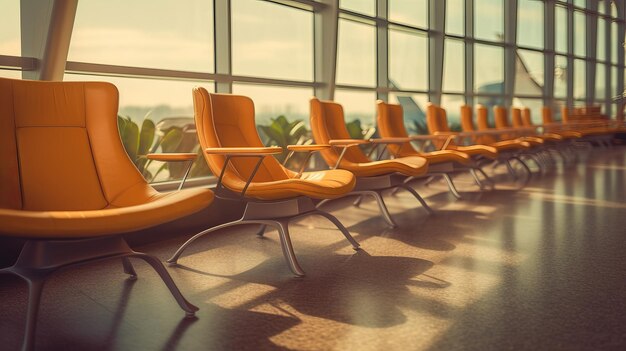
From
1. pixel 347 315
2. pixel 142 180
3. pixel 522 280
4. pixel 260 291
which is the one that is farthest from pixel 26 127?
pixel 522 280

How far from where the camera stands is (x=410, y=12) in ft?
24.7

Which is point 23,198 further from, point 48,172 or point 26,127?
point 26,127

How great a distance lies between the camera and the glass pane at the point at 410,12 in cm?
722

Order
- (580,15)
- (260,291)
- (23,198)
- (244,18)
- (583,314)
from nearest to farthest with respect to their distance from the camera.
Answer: (583,314), (23,198), (260,291), (244,18), (580,15)

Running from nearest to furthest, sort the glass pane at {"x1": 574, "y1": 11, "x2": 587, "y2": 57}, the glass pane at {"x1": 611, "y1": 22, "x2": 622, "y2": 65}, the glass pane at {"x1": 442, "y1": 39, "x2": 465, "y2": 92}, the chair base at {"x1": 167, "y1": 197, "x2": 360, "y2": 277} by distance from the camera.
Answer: the chair base at {"x1": 167, "y1": 197, "x2": 360, "y2": 277} < the glass pane at {"x1": 442, "y1": 39, "x2": 465, "y2": 92} < the glass pane at {"x1": 574, "y1": 11, "x2": 587, "y2": 57} < the glass pane at {"x1": 611, "y1": 22, "x2": 622, "y2": 65}

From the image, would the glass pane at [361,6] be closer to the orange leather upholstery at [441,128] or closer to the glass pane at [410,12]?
the glass pane at [410,12]

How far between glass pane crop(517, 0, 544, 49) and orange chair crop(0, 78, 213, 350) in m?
9.54

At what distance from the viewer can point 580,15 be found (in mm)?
13000

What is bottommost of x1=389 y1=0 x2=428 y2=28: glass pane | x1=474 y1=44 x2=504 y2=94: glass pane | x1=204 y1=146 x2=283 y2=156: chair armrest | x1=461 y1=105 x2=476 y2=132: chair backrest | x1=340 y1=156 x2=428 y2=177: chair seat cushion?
x1=340 y1=156 x2=428 y2=177: chair seat cushion

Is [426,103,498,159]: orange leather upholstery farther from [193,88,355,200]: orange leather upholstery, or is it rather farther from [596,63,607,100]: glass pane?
[596,63,607,100]: glass pane

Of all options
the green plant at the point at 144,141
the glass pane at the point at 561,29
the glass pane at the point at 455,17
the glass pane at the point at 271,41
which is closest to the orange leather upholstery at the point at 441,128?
the glass pane at the point at 271,41

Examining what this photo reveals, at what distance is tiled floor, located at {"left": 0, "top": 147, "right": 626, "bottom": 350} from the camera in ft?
6.39

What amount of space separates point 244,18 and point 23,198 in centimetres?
313

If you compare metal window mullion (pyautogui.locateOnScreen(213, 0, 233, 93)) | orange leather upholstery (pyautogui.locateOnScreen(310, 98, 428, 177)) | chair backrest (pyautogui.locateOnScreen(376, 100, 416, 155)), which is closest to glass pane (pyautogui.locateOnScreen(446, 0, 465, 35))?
chair backrest (pyautogui.locateOnScreen(376, 100, 416, 155))
